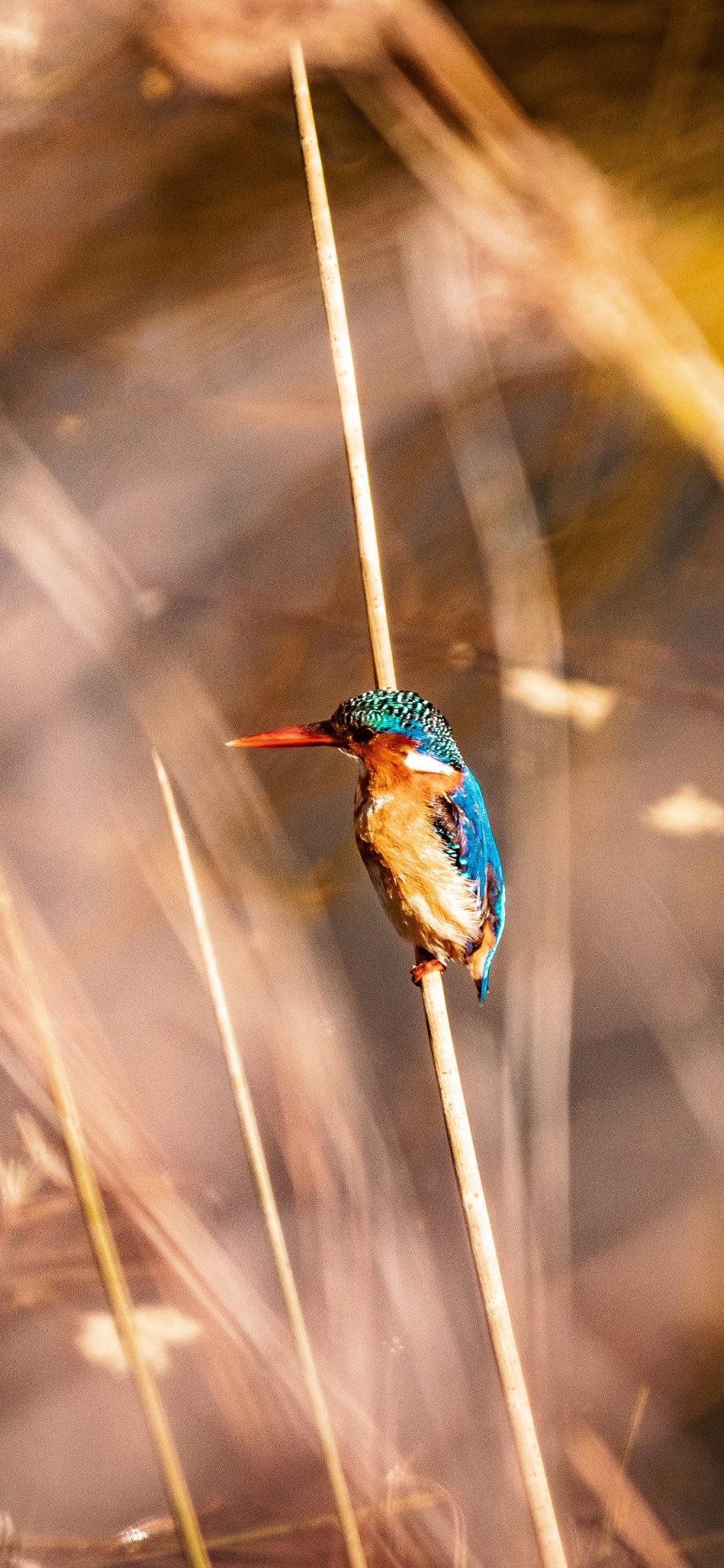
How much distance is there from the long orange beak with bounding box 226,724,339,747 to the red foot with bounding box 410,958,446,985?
0.59 ft

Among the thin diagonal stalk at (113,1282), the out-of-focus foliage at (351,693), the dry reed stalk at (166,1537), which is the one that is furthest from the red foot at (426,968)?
the dry reed stalk at (166,1537)

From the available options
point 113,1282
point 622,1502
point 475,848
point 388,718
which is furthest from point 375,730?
point 622,1502

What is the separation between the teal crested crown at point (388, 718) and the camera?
0.73m

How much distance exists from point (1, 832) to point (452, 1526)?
901 mm

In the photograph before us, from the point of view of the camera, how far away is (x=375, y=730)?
74cm

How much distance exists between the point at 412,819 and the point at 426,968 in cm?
12

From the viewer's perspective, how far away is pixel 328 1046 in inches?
47.8

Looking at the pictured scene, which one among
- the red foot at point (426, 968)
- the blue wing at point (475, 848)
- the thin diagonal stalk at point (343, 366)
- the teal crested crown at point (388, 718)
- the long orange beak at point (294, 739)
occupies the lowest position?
the red foot at point (426, 968)

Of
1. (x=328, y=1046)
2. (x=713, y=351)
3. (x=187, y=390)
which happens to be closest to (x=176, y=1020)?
(x=328, y=1046)

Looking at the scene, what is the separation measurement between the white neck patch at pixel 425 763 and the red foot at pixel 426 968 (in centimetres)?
14

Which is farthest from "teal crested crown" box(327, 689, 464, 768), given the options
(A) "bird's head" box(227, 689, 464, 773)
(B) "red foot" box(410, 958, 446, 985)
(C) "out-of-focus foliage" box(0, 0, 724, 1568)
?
(C) "out-of-focus foliage" box(0, 0, 724, 1568)

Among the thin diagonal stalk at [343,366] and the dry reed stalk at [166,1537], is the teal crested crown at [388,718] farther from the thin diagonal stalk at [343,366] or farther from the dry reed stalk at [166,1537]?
the dry reed stalk at [166,1537]

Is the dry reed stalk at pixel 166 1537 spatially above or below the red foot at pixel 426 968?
below

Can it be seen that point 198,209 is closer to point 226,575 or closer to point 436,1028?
point 226,575
